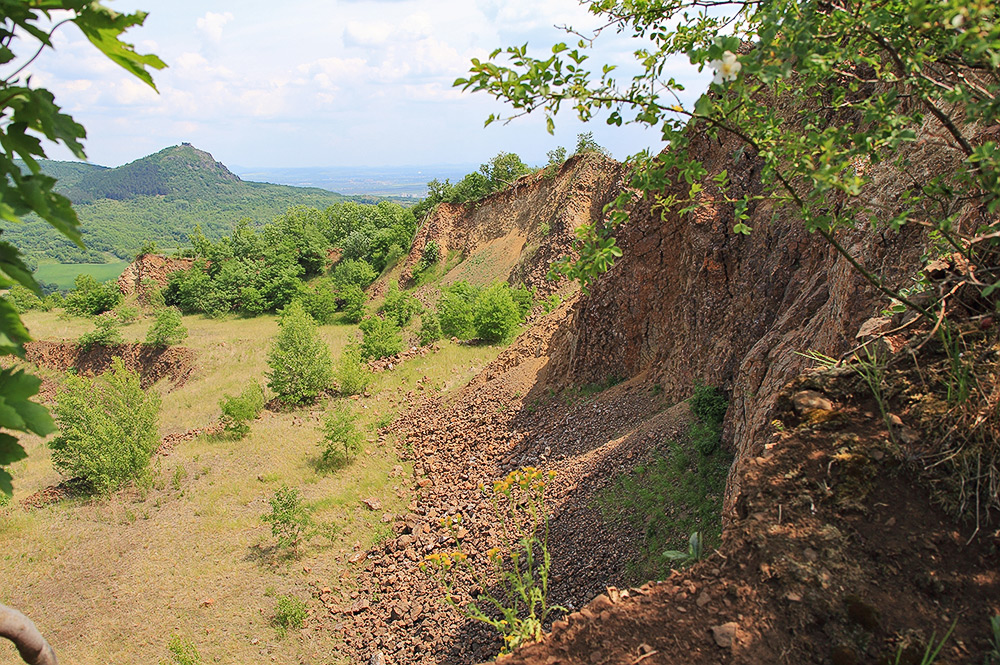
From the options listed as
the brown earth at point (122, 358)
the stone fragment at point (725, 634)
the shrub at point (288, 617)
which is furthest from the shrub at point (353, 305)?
the stone fragment at point (725, 634)

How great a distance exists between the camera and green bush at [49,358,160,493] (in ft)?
37.8

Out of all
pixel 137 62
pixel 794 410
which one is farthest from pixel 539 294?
pixel 137 62

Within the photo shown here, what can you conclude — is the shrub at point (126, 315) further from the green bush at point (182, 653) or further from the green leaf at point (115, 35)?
the green leaf at point (115, 35)

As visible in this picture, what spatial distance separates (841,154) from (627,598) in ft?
6.91

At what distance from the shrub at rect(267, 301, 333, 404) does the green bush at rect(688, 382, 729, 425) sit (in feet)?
37.4

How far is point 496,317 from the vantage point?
16.7 metres

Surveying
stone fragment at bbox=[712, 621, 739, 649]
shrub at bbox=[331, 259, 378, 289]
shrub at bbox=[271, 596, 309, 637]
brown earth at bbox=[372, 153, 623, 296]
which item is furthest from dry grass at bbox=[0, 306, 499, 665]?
shrub at bbox=[331, 259, 378, 289]

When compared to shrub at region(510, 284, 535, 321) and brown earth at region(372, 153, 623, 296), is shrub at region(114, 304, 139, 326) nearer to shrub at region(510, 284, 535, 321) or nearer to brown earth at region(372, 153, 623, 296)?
brown earth at region(372, 153, 623, 296)

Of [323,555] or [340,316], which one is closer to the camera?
[323,555]

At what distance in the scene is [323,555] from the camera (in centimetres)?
894

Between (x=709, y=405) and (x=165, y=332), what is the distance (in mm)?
23767

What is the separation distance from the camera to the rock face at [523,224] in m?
20.5

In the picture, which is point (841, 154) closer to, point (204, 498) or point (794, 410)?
point (794, 410)

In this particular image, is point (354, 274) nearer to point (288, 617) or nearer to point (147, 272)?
point (147, 272)
